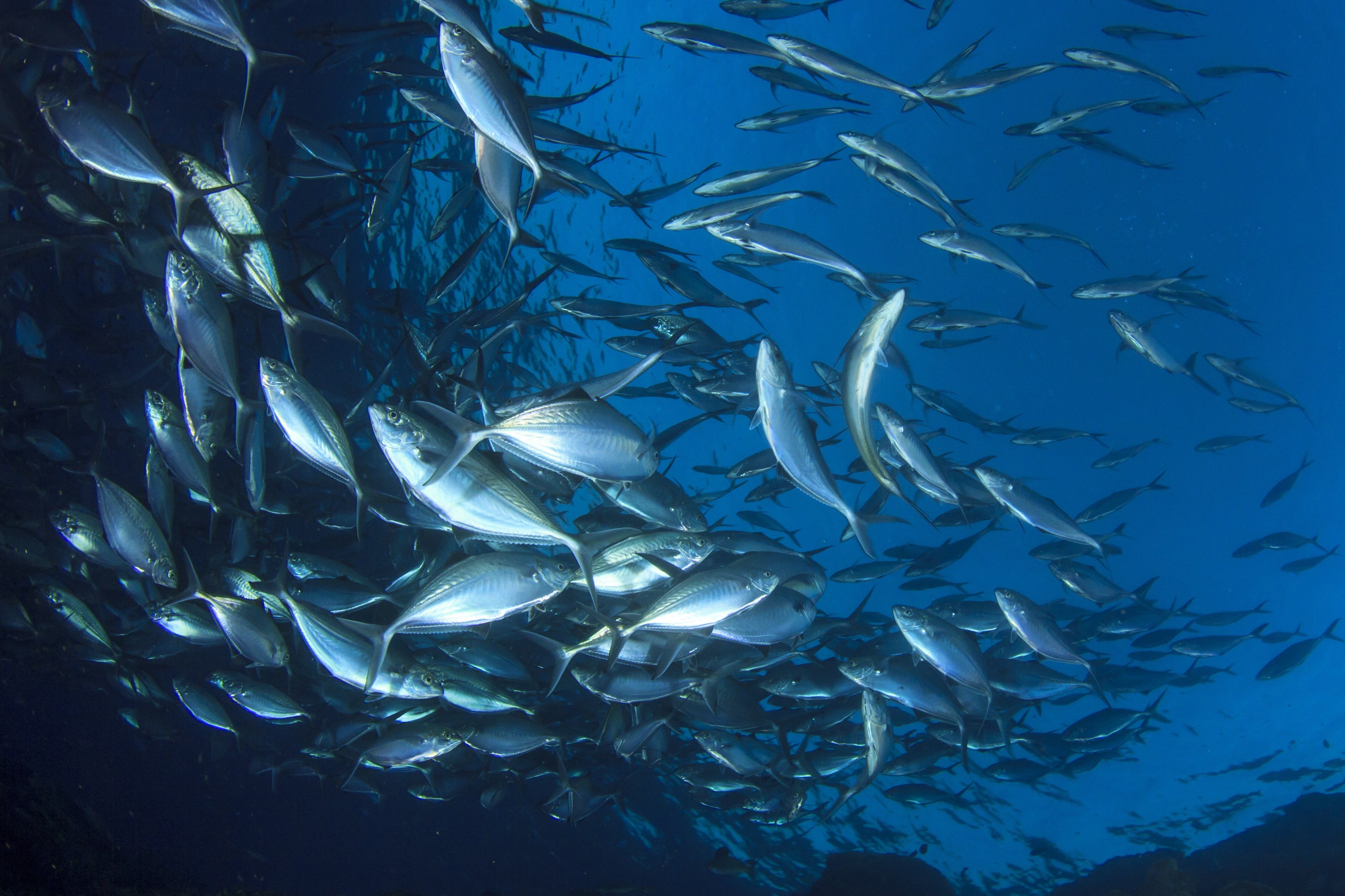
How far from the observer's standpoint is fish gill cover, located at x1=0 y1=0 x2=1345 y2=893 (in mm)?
3025

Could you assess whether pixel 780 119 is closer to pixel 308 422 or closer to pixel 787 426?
pixel 787 426

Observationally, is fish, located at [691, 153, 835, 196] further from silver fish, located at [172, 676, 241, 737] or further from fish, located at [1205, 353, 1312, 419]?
silver fish, located at [172, 676, 241, 737]

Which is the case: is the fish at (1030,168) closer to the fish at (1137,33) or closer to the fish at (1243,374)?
the fish at (1137,33)

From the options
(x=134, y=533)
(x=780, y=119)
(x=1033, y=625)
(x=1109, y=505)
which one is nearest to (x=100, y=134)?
(x=134, y=533)

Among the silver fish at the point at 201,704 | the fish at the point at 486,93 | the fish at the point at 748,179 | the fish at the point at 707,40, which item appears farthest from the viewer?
the silver fish at the point at 201,704

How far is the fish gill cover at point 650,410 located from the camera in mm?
3025

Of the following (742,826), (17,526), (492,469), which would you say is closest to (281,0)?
(492,469)

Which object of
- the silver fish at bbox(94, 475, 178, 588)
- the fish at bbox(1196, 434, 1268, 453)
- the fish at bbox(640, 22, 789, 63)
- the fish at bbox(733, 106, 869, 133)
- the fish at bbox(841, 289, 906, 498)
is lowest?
the fish at bbox(1196, 434, 1268, 453)

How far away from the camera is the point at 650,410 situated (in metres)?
13.3

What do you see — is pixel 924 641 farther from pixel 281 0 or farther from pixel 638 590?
pixel 281 0

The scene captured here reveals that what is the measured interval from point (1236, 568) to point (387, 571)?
20.0 metres

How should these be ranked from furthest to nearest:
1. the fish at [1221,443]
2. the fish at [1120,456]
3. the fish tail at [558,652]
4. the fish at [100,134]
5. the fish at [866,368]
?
the fish at [1221,443], the fish at [1120,456], the fish tail at [558,652], the fish at [100,134], the fish at [866,368]

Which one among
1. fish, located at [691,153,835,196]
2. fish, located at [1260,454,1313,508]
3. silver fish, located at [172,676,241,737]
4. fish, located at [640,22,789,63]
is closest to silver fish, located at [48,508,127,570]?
silver fish, located at [172,676,241,737]

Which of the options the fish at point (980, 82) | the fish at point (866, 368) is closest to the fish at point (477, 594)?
the fish at point (866, 368)
